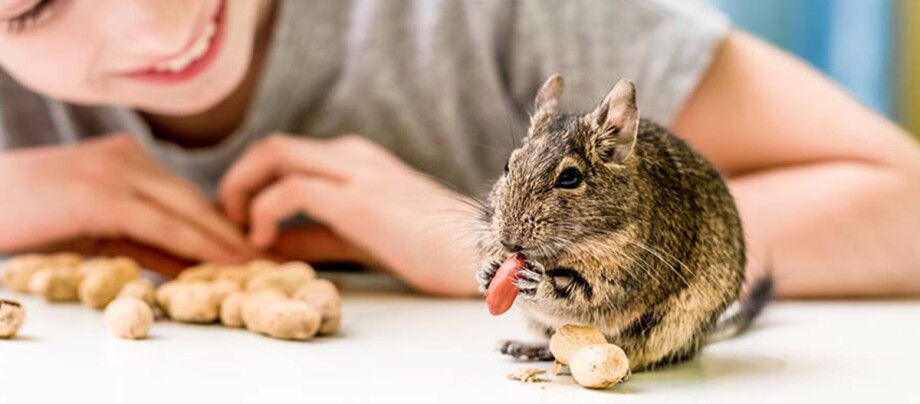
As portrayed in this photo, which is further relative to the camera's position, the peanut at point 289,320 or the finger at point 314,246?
the finger at point 314,246

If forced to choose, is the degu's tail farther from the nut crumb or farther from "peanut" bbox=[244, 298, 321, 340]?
"peanut" bbox=[244, 298, 321, 340]

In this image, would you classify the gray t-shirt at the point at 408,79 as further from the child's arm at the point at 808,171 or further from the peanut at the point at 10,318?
the peanut at the point at 10,318

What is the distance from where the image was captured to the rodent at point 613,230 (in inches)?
26.6

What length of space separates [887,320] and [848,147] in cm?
32

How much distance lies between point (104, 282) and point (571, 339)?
53 cm

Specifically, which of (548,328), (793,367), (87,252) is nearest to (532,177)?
(548,328)

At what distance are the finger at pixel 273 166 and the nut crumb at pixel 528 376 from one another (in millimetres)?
543

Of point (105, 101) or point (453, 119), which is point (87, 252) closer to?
point (105, 101)

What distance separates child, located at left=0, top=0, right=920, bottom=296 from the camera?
1151 mm

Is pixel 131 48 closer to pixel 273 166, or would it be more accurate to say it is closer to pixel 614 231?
pixel 273 166

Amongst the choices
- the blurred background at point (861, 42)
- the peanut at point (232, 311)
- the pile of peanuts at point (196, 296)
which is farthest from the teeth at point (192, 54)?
the blurred background at point (861, 42)

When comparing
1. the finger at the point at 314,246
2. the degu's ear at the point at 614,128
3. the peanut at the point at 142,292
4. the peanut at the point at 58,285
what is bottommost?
the peanut at the point at 58,285

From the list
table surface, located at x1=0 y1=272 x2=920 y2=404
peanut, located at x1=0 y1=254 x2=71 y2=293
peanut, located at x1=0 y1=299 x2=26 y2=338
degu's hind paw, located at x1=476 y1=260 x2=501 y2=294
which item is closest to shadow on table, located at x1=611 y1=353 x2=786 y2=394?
table surface, located at x1=0 y1=272 x2=920 y2=404

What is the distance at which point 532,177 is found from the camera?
2.23ft
